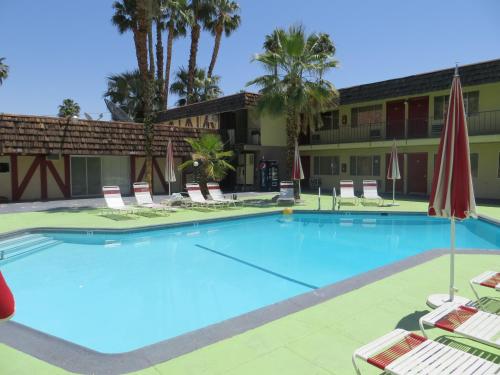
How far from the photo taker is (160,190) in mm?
22797

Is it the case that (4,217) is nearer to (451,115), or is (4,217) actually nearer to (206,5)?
(451,115)

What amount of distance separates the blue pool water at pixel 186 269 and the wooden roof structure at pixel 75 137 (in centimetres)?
819

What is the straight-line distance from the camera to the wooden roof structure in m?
Result: 16.3

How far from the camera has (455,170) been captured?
423 centimetres

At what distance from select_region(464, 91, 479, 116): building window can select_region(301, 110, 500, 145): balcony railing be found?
0.28 m

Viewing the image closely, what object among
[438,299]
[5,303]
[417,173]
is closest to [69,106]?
[417,173]

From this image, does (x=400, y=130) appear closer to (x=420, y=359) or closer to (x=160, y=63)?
(x=420, y=359)

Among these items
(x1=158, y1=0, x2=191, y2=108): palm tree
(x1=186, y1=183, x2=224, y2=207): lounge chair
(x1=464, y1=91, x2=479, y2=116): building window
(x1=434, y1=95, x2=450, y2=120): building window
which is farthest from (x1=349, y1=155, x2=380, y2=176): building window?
(x1=158, y1=0, x2=191, y2=108): palm tree

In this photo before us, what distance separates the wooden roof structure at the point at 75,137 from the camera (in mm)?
16344

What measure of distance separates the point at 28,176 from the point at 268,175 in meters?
12.9

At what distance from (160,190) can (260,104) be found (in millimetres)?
9013

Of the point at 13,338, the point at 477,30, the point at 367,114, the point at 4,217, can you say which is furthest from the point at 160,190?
the point at 13,338

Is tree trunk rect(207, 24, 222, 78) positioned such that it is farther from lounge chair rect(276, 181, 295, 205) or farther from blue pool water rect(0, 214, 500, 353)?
blue pool water rect(0, 214, 500, 353)

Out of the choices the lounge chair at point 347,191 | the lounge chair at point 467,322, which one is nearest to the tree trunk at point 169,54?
the lounge chair at point 347,191
